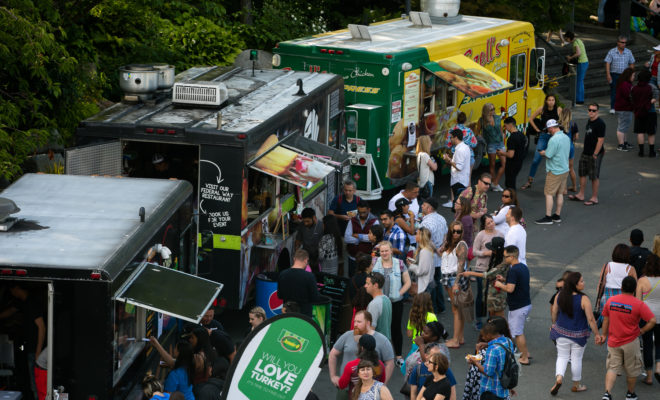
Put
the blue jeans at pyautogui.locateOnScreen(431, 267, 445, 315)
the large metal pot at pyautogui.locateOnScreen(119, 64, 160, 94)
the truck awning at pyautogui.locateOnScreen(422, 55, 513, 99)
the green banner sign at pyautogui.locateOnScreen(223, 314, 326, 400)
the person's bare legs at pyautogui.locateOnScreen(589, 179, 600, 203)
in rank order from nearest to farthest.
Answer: the green banner sign at pyautogui.locateOnScreen(223, 314, 326, 400)
the large metal pot at pyautogui.locateOnScreen(119, 64, 160, 94)
the blue jeans at pyautogui.locateOnScreen(431, 267, 445, 315)
the truck awning at pyautogui.locateOnScreen(422, 55, 513, 99)
the person's bare legs at pyautogui.locateOnScreen(589, 179, 600, 203)

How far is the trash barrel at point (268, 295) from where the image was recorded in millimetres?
11820

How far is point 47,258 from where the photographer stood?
7.25m

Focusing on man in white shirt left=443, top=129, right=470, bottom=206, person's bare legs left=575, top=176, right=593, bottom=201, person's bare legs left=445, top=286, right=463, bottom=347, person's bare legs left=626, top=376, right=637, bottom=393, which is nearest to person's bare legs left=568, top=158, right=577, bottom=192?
person's bare legs left=575, top=176, right=593, bottom=201

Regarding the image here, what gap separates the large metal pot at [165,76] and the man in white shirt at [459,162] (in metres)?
5.37

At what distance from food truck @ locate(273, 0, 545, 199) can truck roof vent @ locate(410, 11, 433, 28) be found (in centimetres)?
2

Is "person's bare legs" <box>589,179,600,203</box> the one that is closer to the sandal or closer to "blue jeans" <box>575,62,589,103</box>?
the sandal

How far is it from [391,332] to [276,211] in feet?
7.13

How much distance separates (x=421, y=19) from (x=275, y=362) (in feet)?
46.1

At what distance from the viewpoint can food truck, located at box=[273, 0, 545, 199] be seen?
52.2 ft

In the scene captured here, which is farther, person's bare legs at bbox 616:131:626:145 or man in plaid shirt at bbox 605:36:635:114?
man in plaid shirt at bbox 605:36:635:114

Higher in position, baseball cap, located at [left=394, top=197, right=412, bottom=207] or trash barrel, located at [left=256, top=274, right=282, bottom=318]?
baseball cap, located at [left=394, top=197, right=412, bottom=207]

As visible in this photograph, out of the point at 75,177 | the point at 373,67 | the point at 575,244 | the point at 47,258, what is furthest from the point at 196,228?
the point at 575,244

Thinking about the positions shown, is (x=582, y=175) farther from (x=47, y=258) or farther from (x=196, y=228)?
(x=47, y=258)

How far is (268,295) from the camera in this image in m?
11.9
